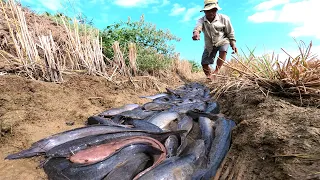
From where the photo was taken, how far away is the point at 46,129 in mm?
3609

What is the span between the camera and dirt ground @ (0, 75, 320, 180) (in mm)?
2225

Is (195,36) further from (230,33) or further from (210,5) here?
(230,33)

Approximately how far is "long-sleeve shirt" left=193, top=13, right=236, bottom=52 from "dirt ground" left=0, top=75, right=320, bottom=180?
3875mm

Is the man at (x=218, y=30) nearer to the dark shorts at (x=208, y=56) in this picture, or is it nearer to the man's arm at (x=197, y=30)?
the man's arm at (x=197, y=30)

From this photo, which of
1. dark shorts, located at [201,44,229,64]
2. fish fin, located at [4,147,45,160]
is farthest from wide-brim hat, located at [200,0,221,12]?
fish fin, located at [4,147,45,160]

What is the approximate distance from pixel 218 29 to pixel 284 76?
5047 mm

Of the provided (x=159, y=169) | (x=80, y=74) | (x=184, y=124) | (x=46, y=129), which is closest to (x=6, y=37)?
(x=80, y=74)

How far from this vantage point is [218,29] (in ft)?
28.5

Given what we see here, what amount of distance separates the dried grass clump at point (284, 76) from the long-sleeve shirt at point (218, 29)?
3816 millimetres

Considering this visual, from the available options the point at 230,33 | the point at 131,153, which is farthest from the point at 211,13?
the point at 131,153

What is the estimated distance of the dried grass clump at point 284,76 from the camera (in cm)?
374

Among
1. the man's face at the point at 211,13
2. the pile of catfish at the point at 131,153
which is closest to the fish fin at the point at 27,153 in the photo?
the pile of catfish at the point at 131,153

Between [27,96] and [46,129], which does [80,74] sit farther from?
[46,129]

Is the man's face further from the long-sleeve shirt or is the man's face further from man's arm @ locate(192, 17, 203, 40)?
man's arm @ locate(192, 17, 203, 40)
